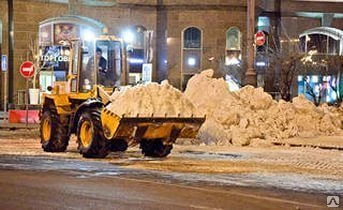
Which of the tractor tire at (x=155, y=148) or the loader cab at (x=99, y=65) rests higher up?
the loader cab at (x=99, y=65)

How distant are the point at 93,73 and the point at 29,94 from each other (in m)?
18.3

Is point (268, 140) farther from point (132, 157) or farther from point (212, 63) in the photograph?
point (212, 63)

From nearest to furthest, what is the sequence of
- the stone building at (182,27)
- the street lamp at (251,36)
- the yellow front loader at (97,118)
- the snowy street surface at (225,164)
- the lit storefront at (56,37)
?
the snowy street surface at (225,164)
the yellow front loader at (97,118)
the street lamp at (251,36)
the lit storefront at (56,37)
the stone building at (182,27)

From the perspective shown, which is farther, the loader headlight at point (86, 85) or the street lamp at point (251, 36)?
the street lamp at point (251, 36)

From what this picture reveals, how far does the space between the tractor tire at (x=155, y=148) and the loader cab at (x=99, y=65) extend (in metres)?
1.76

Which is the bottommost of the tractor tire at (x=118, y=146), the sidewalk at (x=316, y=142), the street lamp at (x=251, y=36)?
the sidewalk at (x=316, y=142)

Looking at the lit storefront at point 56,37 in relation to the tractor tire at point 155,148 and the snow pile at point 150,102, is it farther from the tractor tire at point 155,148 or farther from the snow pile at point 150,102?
the snow pile at point 150,102

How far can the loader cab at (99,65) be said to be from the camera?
59.1ft

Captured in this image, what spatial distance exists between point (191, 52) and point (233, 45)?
118 inches

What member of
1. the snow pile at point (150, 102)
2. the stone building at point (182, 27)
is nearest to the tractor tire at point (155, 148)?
the snow pile at point (150, 102)

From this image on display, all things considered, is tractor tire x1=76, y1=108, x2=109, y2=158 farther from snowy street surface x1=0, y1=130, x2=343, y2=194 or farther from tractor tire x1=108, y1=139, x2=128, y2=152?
tractor tire x1=108, y1=139, x2=128, y2=152

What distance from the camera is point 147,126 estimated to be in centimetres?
1620

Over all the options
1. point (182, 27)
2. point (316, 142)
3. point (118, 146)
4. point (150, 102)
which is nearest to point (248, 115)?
point (316, 142)

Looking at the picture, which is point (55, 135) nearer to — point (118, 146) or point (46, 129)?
point (46, 129)
